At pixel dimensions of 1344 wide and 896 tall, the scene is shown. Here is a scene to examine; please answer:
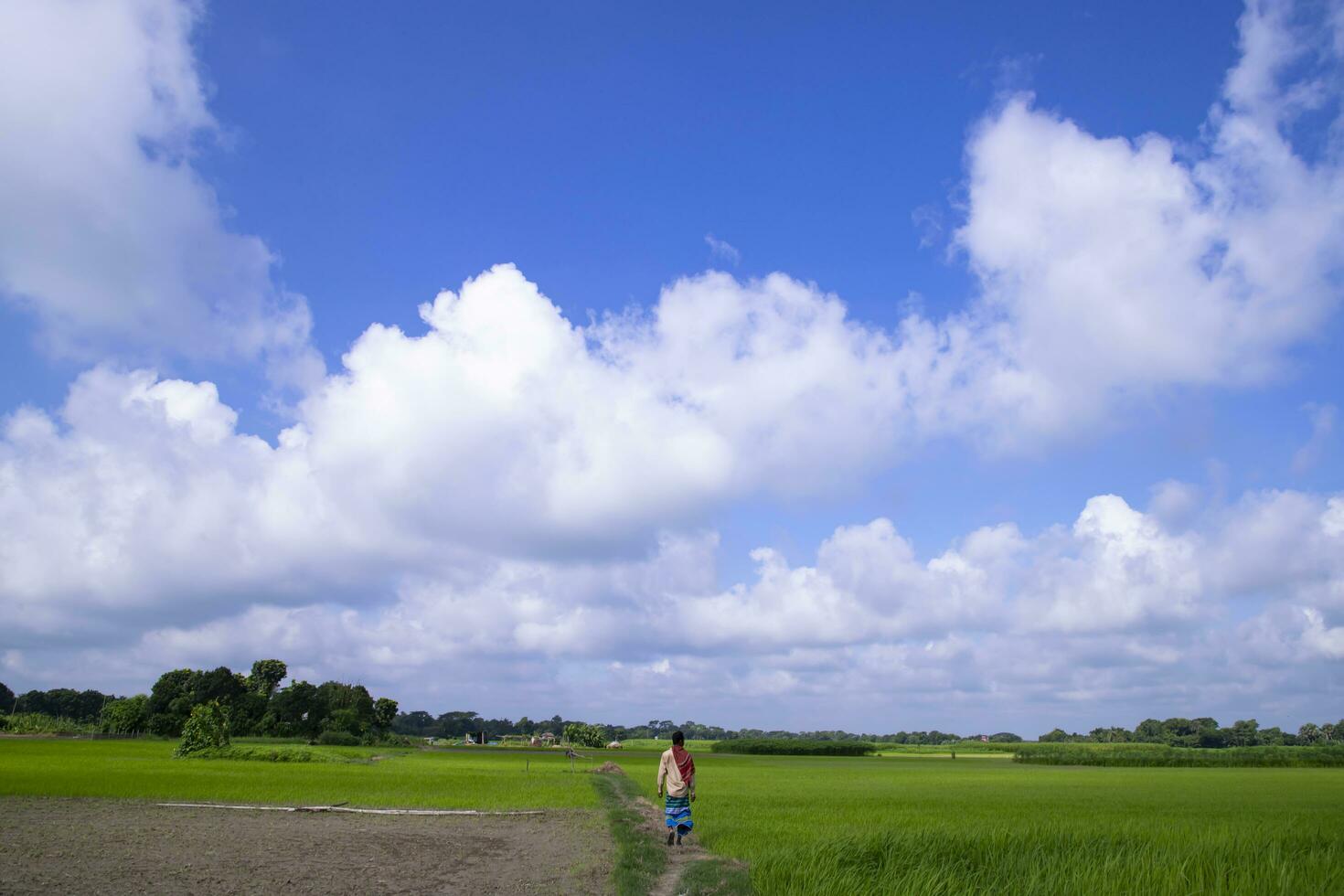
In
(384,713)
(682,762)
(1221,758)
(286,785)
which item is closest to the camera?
(682,762)

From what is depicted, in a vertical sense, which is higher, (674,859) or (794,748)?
(674,859)

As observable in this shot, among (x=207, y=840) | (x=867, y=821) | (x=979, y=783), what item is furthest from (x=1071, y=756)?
(x=207, y=840)

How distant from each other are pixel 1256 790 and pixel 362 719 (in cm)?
10027

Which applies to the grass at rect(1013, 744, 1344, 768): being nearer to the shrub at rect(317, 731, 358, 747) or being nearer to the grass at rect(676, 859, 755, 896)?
the shrub at rect(317, 731, 358, 747)

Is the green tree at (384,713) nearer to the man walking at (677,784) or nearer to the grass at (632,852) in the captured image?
the grass at (632,852)

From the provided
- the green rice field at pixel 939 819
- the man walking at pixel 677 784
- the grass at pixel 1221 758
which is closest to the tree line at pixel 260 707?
the green rice field at pixel 939 819

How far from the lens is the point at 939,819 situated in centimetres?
2408

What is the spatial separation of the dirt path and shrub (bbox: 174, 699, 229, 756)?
149ft

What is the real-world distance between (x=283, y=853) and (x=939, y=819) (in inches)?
687

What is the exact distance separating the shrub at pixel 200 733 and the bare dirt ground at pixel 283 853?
37.1 m

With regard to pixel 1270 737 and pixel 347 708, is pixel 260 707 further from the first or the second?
pixel 1270 737

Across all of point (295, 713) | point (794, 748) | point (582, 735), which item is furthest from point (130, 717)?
point (794, 748)

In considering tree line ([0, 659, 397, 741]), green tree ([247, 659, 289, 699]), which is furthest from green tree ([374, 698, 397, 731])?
green tree ([247, 659, 289, 699])

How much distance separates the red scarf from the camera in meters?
15.8
